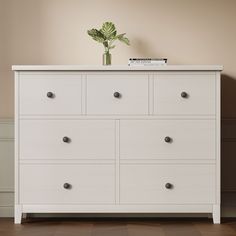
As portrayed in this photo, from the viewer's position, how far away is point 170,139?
11.3 feet

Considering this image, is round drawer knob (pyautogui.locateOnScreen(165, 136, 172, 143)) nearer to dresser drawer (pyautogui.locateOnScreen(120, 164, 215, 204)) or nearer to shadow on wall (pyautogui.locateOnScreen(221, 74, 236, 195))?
dresser drawer (pyautogui.locateOnScreen(120, 164, 215, 204))

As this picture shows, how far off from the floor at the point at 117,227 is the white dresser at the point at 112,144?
4.0 inches

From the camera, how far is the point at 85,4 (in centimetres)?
388

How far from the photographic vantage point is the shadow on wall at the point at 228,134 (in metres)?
3.87

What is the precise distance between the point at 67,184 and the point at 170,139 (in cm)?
64

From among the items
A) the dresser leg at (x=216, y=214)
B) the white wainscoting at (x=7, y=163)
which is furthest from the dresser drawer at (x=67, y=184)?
the dresser leg at (x=216, y=214)

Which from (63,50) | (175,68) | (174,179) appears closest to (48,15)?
(63,50)

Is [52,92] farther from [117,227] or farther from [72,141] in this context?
[117,227]

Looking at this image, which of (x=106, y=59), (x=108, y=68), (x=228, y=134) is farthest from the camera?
(x=228, y=134)

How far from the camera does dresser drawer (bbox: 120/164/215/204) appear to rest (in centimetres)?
345

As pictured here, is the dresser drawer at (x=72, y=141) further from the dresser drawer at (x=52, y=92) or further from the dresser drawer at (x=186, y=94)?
the dresser drawer at (x=186, y=94)

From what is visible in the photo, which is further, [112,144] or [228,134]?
[228,134]

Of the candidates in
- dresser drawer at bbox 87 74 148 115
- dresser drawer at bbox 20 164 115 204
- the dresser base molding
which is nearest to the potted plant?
dresser drawer at bbox 87 74 148 115

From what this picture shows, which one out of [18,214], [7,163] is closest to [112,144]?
[18,214]
